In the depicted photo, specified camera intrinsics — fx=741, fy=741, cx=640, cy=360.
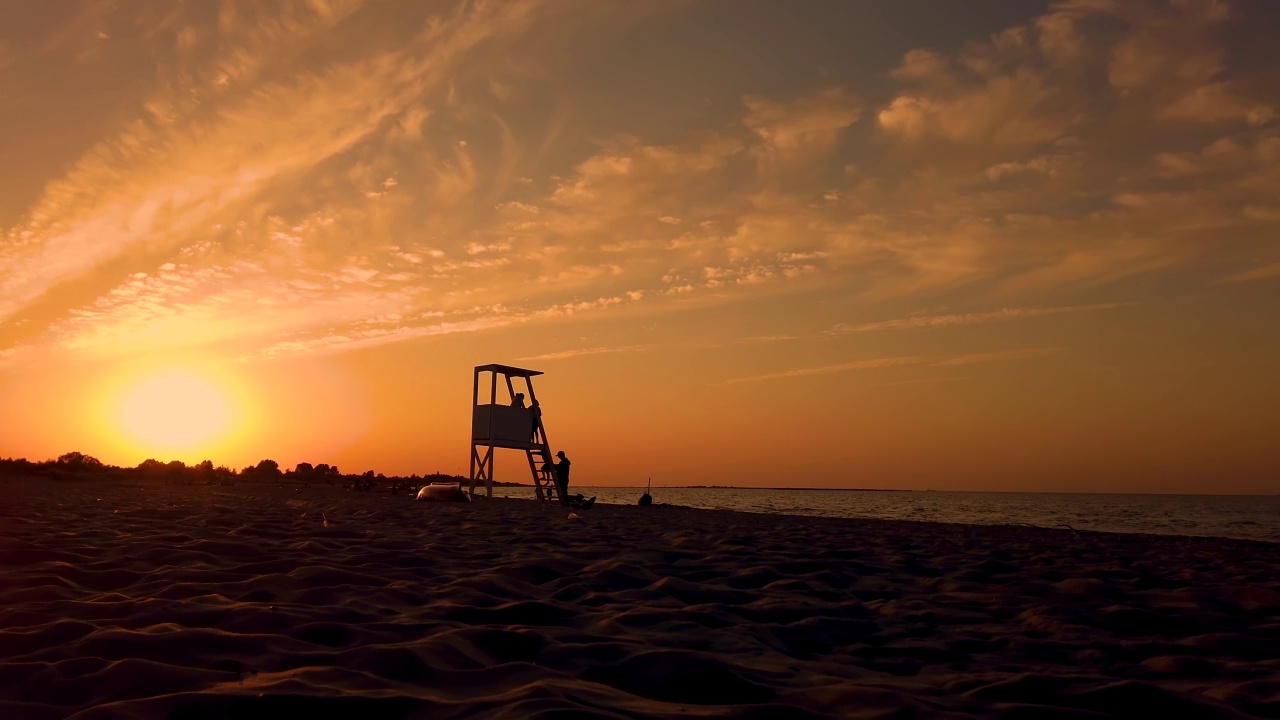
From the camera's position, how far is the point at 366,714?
9.01 feet

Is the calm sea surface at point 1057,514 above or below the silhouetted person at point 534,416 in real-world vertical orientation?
below

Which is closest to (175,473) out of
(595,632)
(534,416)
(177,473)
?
(177,473)

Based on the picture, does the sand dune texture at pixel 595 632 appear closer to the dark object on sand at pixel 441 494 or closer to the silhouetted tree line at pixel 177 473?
the dark object on sand at pixel 441 494

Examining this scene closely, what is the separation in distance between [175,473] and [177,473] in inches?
8.7

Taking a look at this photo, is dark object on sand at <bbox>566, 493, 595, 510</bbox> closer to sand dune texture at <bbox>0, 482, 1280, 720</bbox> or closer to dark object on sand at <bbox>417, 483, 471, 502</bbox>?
dark object on sand at <bbox>417, 483, 471, 502</bbox>

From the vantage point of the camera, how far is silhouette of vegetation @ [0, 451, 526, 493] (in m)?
35.6

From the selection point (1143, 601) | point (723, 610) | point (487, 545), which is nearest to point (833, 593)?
point (723, 610)

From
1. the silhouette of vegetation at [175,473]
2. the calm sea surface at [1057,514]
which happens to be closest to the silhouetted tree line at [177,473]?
the silhouette of vegetation at [175,473]

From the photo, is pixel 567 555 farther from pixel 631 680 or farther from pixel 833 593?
pixel 631 680

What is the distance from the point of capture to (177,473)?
43.4m

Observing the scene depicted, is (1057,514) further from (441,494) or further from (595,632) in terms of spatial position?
(595,632)

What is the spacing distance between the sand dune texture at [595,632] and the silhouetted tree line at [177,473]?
985 inches

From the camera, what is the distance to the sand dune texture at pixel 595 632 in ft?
10.00

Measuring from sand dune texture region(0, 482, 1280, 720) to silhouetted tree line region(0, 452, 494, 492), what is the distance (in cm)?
2501
